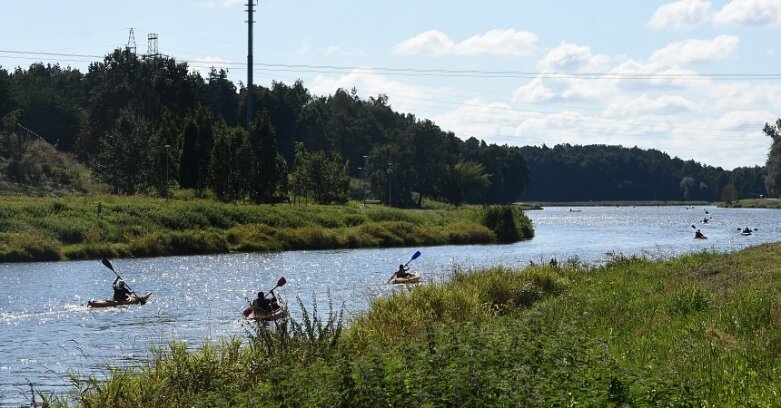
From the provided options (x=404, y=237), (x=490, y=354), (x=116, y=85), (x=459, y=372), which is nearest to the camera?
(x=459, y=372)

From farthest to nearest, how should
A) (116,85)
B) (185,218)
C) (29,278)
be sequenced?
(116,85) < (185,218) < (29,278)

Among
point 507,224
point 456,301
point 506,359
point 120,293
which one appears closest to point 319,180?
point 507,224

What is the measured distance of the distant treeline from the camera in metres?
85.9

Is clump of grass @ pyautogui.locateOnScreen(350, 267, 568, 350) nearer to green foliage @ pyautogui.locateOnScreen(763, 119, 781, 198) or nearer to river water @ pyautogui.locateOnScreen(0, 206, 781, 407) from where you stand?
river water @ pyautogui.locateOnScreen(0, 206, 781, 407)

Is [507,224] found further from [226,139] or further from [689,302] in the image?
[689,302]

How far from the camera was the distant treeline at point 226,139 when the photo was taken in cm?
8594

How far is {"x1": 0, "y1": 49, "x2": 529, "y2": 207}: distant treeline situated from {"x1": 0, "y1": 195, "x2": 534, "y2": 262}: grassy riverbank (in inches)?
334

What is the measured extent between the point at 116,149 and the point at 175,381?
7654 centimetres

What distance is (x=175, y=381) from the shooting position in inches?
607

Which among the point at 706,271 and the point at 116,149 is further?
the point at 116,149

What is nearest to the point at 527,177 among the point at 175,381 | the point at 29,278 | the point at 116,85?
the point at 116,85

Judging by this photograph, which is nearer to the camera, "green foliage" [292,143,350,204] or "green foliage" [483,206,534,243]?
"green foliage" [483,206,534,243]

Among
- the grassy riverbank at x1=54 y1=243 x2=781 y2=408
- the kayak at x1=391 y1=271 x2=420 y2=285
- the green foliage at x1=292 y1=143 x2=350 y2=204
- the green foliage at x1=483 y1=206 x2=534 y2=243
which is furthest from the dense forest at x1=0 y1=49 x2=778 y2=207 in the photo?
the grassy riverbank at x1=54 y1=243 x2=781 y2=408

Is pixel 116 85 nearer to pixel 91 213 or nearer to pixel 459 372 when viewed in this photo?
pixel 91 213
